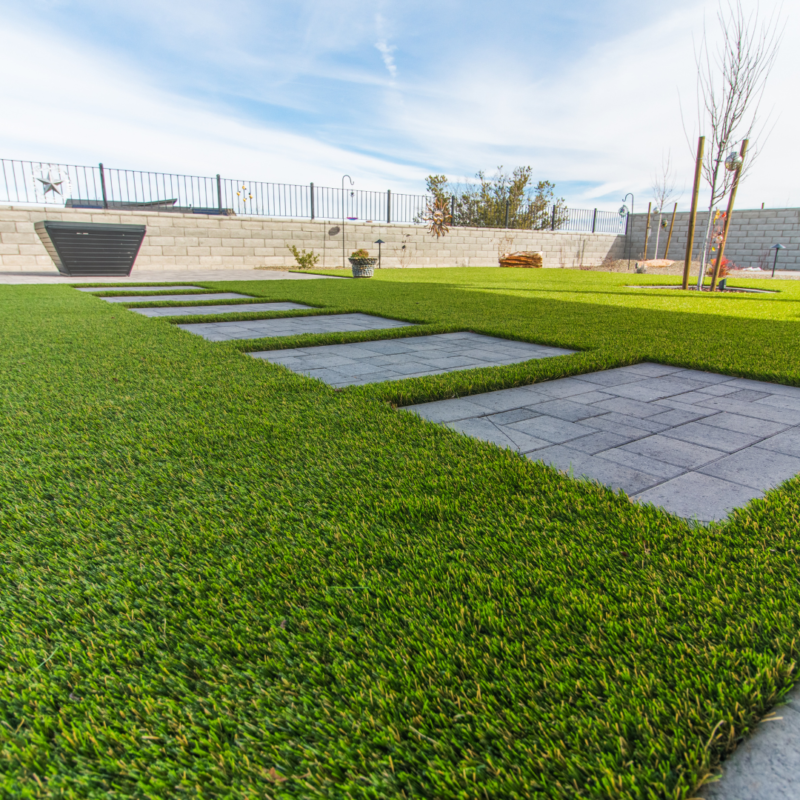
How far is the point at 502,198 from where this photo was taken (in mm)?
32031

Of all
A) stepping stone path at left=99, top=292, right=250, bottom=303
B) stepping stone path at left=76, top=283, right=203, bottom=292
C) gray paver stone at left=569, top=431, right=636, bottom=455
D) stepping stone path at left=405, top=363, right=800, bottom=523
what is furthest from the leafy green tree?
gray paver stone at left=569, top=431, right=636, bottom=455

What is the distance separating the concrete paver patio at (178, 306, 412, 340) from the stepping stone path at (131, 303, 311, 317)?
627 millimetres

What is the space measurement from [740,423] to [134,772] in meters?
2.70

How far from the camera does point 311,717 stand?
3.06 ft

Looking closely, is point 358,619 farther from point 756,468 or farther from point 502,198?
point 502,198

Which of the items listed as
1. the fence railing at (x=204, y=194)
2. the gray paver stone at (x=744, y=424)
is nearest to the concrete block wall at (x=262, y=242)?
the fence railing at (x=204, y=194)

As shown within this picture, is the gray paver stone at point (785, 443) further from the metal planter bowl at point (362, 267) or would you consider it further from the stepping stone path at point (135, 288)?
the metal planter bowl at point (362, 267)

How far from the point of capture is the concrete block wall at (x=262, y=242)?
41.7 ft

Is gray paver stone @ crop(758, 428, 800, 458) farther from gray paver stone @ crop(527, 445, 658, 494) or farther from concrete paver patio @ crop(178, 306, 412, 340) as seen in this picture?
concrete paver patio @ crop(178, 306, 412, 340)

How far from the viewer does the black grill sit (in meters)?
10.3

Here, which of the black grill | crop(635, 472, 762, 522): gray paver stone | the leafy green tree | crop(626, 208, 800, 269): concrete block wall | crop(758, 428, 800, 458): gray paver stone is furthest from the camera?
the leafy green tree

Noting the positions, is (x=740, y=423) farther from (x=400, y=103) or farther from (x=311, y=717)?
(x=400, y=103)

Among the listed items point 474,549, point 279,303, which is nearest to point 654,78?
point 279,303

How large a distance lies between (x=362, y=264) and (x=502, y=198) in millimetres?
22528
